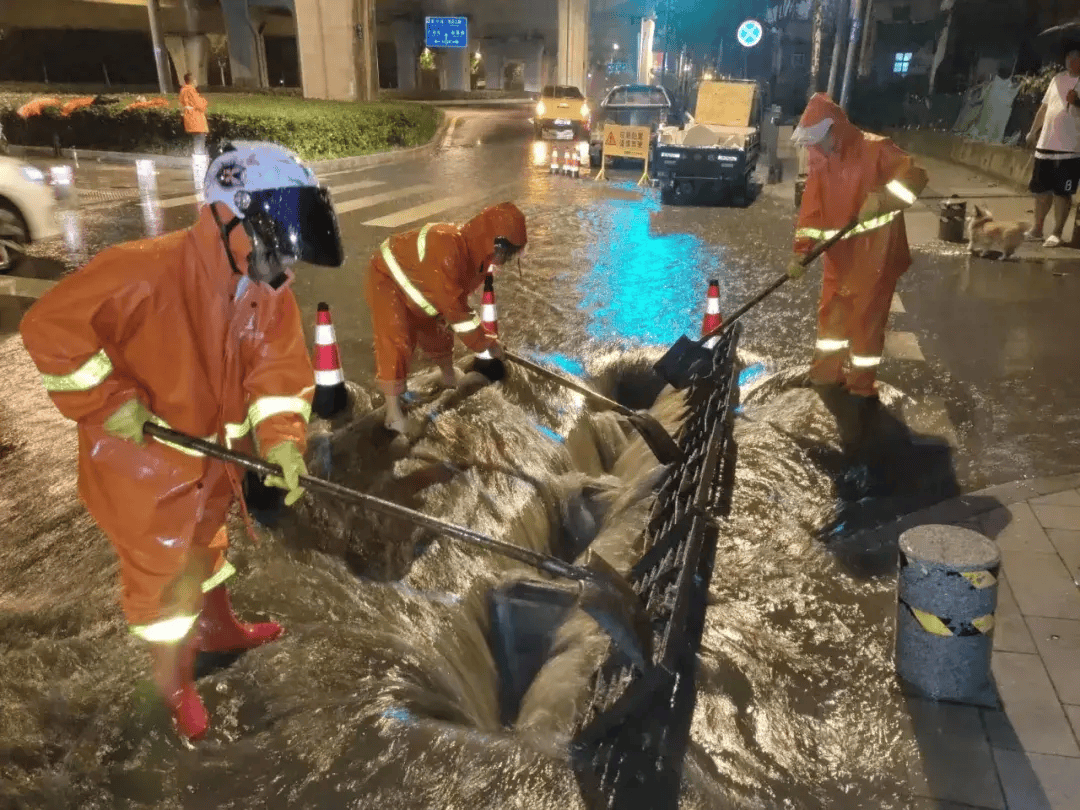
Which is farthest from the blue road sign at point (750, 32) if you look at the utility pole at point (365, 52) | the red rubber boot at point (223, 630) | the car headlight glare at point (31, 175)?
the red rubber boot at point (223, 630)

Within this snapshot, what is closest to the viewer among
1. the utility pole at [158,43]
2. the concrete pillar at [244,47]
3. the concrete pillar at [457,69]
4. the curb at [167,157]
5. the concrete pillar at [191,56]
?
the curb at [167,157]

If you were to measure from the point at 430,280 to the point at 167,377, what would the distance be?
2259mm

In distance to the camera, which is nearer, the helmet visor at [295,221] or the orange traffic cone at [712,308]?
the helmet visor at [295,221]

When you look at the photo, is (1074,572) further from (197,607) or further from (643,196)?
(643,196)

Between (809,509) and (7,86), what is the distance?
120ft

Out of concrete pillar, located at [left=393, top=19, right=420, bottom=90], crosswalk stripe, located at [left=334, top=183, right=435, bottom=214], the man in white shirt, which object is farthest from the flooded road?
concrete pillar, located at [left=393, top=19, right=420, bottom=90]

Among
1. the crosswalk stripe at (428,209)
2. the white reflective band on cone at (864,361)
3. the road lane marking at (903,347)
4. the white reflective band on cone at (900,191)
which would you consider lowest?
the road lane marking at (903,347)

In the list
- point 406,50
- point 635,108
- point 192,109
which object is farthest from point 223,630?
point 406,50

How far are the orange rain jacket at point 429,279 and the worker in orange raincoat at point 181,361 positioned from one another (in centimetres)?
193

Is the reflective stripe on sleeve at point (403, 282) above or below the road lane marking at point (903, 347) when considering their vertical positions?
above

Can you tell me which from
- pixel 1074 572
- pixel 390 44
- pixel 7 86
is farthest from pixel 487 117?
pixel 1074 572

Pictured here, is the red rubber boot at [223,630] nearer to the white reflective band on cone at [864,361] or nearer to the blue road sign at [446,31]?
the white reflective band on cone at [864,361]

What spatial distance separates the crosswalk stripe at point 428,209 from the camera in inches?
456

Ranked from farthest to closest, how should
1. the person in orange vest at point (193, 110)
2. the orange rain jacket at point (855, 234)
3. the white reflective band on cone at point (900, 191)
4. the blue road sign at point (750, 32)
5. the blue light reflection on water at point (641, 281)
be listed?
the blue road sign at point (750, 32) < the person in orange vest at point (193, 110) < the blue light reflection on water at point (641, 281) < the orange rain jacket at point (855, 234) < the white reflective band on cone at point (900, 191)
